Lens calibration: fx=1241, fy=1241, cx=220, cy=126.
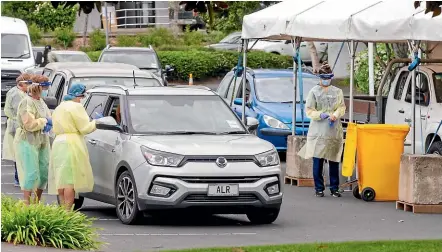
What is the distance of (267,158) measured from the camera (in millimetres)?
13680

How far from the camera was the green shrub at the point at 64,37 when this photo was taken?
49.4 meters

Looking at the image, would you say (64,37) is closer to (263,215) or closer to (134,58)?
(134,58)

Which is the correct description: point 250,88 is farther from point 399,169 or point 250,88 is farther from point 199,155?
point 199,155

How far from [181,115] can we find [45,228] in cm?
374

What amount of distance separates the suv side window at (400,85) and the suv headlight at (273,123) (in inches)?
118

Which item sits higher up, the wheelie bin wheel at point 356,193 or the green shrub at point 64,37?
the green shrub at point 64,37

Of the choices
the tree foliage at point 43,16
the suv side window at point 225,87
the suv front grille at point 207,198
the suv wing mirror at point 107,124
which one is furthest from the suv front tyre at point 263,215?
the tree foliage at point 43,16

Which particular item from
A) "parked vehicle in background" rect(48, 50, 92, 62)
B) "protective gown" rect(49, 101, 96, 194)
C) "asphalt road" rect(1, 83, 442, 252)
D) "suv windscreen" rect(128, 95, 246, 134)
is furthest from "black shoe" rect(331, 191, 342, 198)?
"parked vehicle in background" rect(48, 50, 92, 62)

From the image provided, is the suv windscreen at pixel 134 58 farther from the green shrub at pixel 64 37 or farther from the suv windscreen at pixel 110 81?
the green shrub at pixel 64 37

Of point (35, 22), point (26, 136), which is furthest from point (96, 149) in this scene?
point (35, 22)

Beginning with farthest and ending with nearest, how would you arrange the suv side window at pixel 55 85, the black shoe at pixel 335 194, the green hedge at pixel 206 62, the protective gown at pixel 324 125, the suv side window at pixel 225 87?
the green hedge at pixel 206 62
the suv side window at pixel 225 87
the suv side window at pixel 55 85
the black shoe at pixel 335 194
the protective gown at pixel 324 125

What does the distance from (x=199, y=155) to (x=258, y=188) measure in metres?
0.75

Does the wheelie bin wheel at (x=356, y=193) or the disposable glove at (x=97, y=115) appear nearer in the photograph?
the disposable glove at (x=97, y=115)

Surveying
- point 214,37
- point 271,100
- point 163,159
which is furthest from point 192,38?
point 163,159
